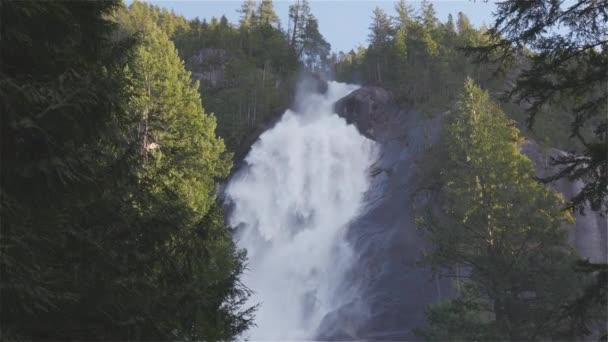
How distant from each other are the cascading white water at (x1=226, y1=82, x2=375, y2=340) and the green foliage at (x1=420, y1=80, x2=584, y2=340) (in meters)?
12.5

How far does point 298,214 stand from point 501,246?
2129cm

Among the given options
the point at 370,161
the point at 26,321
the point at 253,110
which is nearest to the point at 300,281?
the point at 370,161

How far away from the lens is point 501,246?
17.9m

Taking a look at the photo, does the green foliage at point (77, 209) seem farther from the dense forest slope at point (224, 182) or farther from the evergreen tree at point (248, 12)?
the evergreen tree at point (248, 12)

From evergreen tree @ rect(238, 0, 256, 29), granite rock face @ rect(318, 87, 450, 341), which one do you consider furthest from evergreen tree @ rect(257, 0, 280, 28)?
granite rock face @ rect(318, 87, 450, 341)

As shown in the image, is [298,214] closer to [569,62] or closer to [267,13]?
[569,62]

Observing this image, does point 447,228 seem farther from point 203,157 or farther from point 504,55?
point 504,55

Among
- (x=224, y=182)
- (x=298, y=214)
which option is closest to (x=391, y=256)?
(x=298, y=214)

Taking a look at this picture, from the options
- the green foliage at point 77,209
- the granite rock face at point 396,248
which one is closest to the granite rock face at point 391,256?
the granite rock face at point 396,248

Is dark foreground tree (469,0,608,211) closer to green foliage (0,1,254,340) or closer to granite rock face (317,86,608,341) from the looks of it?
green foliage (0,1,254,340)

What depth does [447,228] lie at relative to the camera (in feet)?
60.5

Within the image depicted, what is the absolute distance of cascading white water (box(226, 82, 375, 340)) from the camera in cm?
3108

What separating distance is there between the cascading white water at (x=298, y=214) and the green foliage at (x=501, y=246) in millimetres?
12484

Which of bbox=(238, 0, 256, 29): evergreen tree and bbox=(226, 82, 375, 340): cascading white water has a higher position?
bbox=(238, 0, 256, 29): evergreen tree
